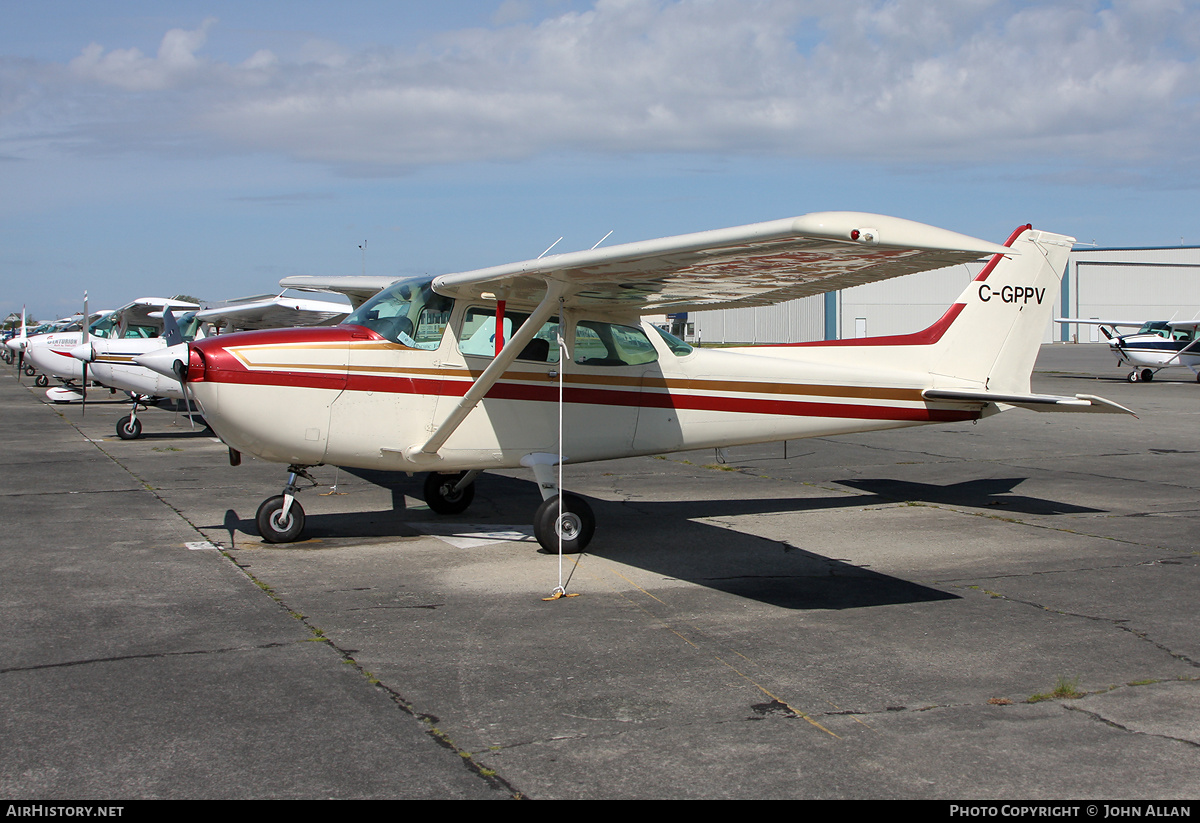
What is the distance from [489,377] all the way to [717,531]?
2.58 m

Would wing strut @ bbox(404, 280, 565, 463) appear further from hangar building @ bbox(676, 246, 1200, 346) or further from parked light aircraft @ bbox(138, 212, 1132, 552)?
hangar building @ bbox(676, 246, 1200, 346)

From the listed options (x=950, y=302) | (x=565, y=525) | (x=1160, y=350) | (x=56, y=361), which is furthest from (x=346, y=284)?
(x=950, y=302)

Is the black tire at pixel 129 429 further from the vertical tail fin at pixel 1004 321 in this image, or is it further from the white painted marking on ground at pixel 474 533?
the vertical tail fin at pixel 1004 321

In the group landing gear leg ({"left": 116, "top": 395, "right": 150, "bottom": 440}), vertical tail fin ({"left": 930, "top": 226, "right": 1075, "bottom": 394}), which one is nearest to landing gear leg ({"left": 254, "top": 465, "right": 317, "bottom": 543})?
vertical tail fin ({"left": 930, "top": 226, "right": 1075, "bottom": 394})

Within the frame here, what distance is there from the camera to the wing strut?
7293 mm

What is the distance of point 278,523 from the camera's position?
806 centimetres

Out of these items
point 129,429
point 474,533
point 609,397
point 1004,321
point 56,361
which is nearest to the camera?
point 609,397

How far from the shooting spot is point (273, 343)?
25.0ft

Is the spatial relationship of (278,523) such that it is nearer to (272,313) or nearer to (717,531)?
(717,531)

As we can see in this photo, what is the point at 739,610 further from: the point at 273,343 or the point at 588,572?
the point at 273,343

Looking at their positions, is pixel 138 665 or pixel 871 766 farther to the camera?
pixel 138 665

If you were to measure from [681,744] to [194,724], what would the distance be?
204 centimetres

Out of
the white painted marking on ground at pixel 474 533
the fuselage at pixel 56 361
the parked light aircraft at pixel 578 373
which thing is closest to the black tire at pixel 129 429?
the fuselage at pixel 56 361

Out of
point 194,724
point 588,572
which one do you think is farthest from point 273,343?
point 194,724
